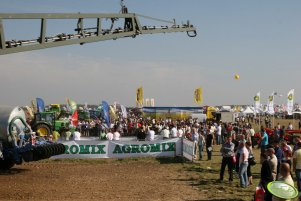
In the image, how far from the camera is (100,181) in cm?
1546

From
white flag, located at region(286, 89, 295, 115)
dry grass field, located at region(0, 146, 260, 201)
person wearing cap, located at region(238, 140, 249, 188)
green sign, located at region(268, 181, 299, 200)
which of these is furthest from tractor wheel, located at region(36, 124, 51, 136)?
white flag, located at region(286, 89, 295, 115)

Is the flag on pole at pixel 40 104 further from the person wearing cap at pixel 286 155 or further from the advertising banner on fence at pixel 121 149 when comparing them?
the person wearing cap at pixel 286 155

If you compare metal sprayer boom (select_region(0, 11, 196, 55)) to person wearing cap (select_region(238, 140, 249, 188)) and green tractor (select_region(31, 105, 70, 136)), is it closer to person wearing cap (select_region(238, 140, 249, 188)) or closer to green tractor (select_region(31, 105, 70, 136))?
person wearing cap (select_region(238, 140, 249, 188))

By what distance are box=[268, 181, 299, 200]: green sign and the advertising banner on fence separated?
1509 cm

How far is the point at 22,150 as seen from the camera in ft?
52.1

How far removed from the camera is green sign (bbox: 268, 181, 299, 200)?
642 cm

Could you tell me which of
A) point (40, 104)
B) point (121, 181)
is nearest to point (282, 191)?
point (121, 181)

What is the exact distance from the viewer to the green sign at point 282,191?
6422 mm

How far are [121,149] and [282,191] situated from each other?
15.7m

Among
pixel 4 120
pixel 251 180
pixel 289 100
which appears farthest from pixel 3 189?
pixel 289 100

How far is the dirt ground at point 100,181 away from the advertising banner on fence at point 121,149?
2.81 ft

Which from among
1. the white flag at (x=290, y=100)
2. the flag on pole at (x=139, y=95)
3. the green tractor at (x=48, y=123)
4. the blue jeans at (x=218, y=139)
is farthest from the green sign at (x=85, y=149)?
the flag on pole at (x=139, y=95)

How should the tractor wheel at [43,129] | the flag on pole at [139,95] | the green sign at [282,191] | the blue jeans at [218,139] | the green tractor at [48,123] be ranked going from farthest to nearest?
the flag on pole at [139,95]
the blue jeans at [218,139]
the green tractor at [48,123]
the tractor wheel at [43,129]
the green sign at [282,191]

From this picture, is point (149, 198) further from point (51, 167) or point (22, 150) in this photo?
point (51, 167)
